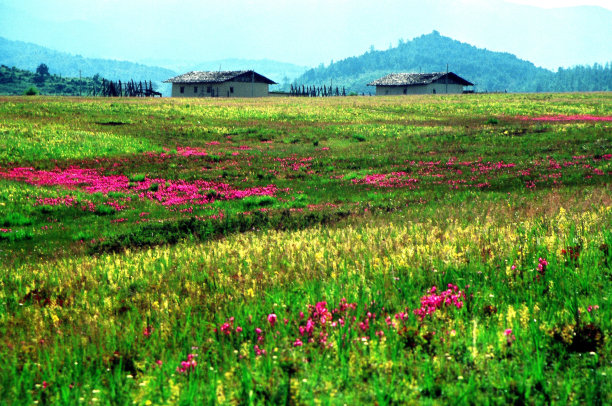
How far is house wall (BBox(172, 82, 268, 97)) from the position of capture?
370 feet

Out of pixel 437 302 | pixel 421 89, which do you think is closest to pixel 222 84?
pixel 421 89

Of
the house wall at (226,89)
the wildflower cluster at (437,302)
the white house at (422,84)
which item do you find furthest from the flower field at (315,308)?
the white house at (422,84)

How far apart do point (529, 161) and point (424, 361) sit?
76.6ft

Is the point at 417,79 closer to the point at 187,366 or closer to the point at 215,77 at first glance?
the point at 215,77

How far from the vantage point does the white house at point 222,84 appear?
112688 millimetres

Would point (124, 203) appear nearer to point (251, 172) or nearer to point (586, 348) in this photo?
point (251, 172)

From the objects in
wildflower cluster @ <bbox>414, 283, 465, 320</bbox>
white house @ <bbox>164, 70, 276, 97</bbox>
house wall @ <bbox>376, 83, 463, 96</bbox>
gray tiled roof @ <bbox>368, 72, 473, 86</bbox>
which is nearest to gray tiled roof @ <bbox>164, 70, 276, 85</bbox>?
white house @ <bbox>164, 70, 276, 97</bbox>

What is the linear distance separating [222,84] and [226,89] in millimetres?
1456

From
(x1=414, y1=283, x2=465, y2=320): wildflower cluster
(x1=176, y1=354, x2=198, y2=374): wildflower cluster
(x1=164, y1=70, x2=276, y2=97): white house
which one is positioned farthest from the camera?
(x1=164, y1=70, x2=276, y2=97): white house

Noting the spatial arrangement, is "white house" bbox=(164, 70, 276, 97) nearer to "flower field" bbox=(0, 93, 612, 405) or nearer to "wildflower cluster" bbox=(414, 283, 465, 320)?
"flower field" bbox=(0, 93, 612, 405)

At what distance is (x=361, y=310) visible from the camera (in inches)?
184

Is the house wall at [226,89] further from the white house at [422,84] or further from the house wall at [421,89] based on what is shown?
the white house at [422,84]

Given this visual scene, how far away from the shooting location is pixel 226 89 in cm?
11294

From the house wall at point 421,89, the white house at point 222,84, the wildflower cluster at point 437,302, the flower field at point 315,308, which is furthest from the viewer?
the house wall at point 421,89
